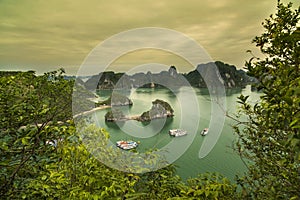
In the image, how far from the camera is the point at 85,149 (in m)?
2.01

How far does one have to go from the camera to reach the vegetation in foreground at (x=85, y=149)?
1168 mm

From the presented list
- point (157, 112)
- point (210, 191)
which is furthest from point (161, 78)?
point (157, 112)

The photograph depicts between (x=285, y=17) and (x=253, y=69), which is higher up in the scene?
(x=285, y=17)

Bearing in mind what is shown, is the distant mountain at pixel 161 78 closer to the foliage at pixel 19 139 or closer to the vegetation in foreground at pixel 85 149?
the vegetation in foreground at pixel 85 149

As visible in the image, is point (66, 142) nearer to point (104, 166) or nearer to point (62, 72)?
point (104, 166)

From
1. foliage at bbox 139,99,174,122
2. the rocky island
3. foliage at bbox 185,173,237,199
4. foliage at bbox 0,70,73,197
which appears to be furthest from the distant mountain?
foliage at bbox 139,99,174,122

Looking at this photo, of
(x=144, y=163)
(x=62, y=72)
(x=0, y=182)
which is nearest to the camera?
(x=0, y=182)

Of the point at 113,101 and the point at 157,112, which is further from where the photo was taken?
the point at 157,112

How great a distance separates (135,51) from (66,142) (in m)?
2.80

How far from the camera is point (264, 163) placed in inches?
97.5

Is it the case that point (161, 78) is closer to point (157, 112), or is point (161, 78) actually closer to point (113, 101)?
point (113, 101)

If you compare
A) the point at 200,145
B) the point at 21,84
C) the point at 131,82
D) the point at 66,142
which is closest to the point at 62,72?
the point at 21,84

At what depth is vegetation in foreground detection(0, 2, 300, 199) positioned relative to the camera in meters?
1.17

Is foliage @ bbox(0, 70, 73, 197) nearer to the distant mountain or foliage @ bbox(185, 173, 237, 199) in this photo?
foliage @ bbox(185, 173, 237, 199)
